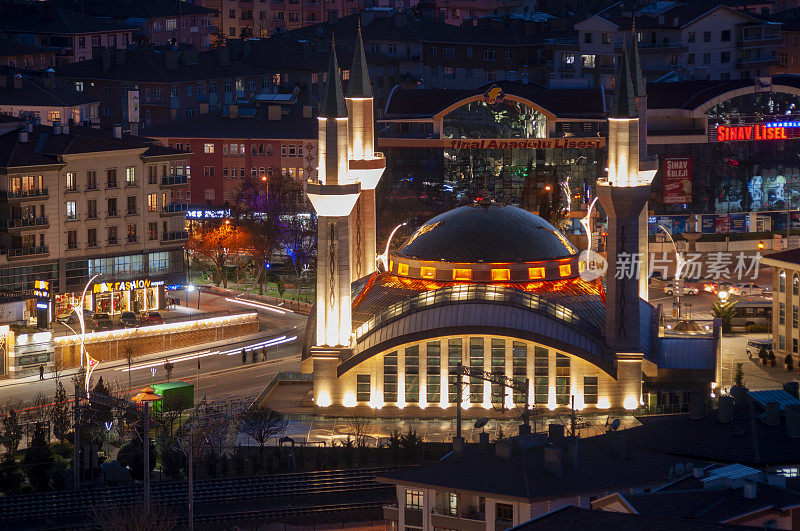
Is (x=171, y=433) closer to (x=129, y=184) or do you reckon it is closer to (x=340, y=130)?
(x=340, y=130)

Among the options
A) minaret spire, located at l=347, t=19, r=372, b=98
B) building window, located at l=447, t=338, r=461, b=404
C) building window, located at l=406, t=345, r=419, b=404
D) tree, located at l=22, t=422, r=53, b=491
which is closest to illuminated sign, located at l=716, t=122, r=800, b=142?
minaret spire, located at l=347, t=19, r=372, b=98

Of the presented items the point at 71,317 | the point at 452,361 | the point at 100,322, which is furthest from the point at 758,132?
the point at 452,361


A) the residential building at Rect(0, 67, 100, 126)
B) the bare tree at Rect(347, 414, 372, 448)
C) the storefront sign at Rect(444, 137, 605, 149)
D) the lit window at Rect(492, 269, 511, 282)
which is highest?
the residential building at Rect(0, 67, 100, 126)

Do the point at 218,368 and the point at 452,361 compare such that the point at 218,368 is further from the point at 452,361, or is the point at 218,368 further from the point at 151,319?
the point at 452,361

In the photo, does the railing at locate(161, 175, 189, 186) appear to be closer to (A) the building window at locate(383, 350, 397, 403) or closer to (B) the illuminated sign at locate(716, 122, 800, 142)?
(A) the building window at locate(383, 350, 397, 403)

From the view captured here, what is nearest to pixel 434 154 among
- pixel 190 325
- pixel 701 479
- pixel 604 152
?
pixel 604 152

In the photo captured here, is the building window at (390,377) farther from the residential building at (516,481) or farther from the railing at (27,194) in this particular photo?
the railing at (27,194)

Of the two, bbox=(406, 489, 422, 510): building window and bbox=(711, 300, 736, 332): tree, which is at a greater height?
bbox=(711, 300, 736, 332): tree
